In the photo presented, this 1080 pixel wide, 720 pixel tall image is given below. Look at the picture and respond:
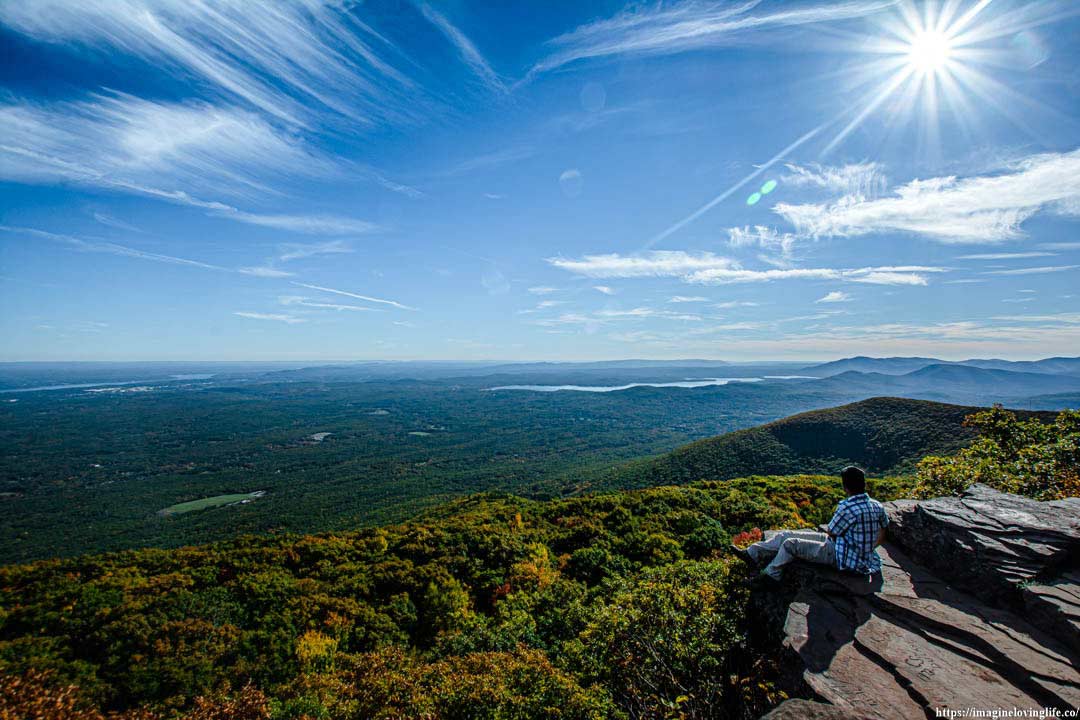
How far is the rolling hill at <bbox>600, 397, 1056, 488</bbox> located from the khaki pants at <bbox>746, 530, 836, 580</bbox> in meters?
55.4

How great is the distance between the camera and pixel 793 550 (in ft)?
24.1

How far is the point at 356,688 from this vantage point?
688cm

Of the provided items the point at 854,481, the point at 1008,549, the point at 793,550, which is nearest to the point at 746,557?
the point at 793,550

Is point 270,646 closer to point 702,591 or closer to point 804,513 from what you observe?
point 702,591

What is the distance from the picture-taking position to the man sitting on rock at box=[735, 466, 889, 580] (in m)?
6.59

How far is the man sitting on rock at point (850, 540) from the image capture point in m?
6.59

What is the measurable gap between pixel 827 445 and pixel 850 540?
71709 mm

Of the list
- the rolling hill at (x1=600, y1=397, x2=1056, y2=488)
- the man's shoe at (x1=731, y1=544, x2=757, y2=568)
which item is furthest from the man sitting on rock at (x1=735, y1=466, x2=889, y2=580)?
the rolling hill at (x1=600, y1=397, x2=1056, y2=488)

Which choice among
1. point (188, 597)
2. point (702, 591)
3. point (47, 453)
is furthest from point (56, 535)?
point (702, 591)

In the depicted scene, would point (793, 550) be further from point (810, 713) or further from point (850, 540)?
point (810, 713)

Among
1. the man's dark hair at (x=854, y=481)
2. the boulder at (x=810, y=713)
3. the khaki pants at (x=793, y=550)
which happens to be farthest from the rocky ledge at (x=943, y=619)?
the man's dark hair at (x=854, y=481)

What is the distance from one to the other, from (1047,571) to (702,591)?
16.5 feet

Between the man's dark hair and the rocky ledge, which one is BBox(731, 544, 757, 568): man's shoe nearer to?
the rocky ledge

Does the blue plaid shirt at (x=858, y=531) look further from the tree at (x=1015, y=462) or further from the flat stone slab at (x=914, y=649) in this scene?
the tree at (x=1015, y=462)
